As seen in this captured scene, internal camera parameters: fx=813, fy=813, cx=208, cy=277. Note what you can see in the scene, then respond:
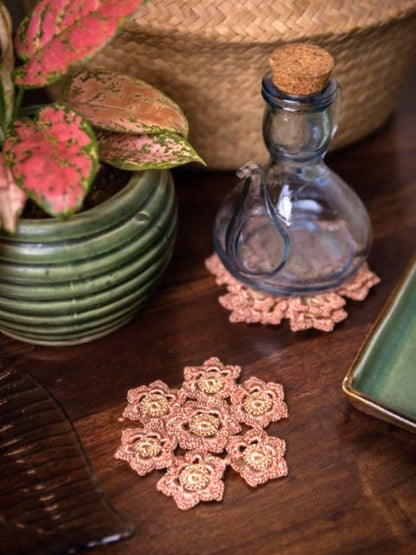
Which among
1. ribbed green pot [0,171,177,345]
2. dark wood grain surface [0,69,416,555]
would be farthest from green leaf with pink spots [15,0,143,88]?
dark wood grain surface [0,69,416,555]

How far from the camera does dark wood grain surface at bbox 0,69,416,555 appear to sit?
549 mm

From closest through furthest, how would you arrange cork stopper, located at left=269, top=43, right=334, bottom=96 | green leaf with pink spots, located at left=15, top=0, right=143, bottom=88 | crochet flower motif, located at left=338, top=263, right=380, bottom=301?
1. green leaf with pink spots, located at left=15, top=0, right=143, bottom=88
2. cork stopper, located at left=269, top=43, right=334, bottom=96
3. crochet flower motif, located at left=338, top=263, right=380, bottom=301

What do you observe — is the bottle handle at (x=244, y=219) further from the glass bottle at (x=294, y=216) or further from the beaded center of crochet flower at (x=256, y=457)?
the beaded center of crochet flower at (x=256, y=457)

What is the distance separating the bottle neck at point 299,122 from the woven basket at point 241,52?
0.25 ft

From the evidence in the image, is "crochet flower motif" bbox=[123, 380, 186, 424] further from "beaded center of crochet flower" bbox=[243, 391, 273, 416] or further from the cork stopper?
the cork stopper

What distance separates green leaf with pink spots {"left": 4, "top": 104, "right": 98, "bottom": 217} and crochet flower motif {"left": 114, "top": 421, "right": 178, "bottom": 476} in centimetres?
18

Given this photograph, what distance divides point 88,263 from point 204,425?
0.48 feet

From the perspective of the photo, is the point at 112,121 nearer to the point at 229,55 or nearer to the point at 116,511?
the point at 229,55

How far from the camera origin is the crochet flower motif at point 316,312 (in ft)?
2.25

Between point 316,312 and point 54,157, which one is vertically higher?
point 54,157

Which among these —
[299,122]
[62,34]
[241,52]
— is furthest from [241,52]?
[62,34]

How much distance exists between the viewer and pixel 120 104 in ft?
2.04

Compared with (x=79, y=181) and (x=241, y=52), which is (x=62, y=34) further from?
(x=241, y=52)

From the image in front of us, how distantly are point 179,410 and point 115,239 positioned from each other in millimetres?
139
